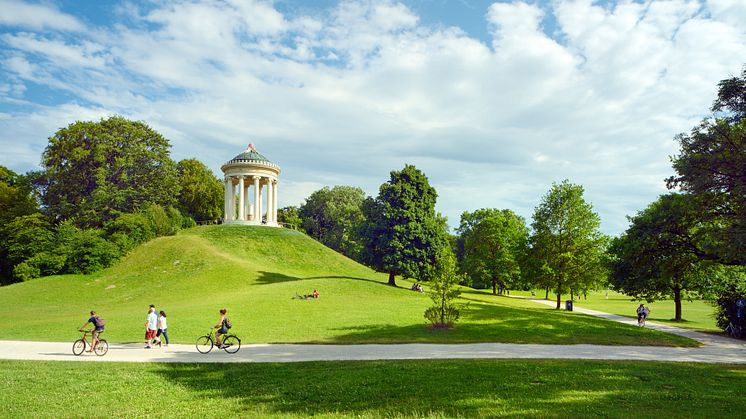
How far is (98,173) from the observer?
5694cm

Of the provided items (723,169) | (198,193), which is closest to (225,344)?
(723,169)

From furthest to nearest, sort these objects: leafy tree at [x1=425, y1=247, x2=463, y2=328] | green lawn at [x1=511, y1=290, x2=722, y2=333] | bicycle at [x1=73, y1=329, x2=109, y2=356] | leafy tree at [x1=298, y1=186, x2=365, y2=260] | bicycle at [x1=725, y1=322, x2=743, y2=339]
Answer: leafy tree at [x1=298, y1=186, x2=365, y2=260] → green lawn at [x1=511, y1=290, x2=722, y2=333] → bicycle at [x1=725, y1=322, x2=743, y2=339] → leafy tree at [x1=425, y1=247, x2=463, y2=328] → bicycle at [x1=73, y1=329, x2=109, y2=356]

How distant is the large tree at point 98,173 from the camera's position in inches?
2229

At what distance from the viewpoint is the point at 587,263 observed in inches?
1684

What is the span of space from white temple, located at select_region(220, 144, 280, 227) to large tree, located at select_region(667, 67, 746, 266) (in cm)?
5427

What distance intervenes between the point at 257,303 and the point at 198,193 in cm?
5479

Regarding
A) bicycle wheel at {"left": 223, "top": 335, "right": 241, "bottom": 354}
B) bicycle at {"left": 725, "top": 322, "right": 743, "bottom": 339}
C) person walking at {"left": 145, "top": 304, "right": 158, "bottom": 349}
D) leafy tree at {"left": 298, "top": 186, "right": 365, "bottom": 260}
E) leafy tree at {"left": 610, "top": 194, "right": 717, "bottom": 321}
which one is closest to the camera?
bicycle wheel at {"left": 223, "top": 335, "right": 241, "bottom": 354}

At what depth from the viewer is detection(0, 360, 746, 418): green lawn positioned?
32.3 ft

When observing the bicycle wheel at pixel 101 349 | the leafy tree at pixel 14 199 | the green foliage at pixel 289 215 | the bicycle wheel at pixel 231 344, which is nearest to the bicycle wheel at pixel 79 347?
the bicycle wheel at pixel 101 349

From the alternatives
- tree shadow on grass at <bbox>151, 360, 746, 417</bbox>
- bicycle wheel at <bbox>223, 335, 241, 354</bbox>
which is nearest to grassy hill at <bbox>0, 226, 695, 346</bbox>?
bicycle wheel at <bbox>223, 335, 241, 354</bbox>

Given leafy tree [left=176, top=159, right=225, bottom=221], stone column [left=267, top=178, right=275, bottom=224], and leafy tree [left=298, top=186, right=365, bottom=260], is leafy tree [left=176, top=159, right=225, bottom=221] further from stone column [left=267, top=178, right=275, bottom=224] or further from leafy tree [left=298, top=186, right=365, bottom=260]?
leafy tree [left=298, top=186, right=365, bottom=260]

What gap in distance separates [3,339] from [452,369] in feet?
71.9

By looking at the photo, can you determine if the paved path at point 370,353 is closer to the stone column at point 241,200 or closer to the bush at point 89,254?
the bush at point 89,254

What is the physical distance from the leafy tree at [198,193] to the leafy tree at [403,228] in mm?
43062
